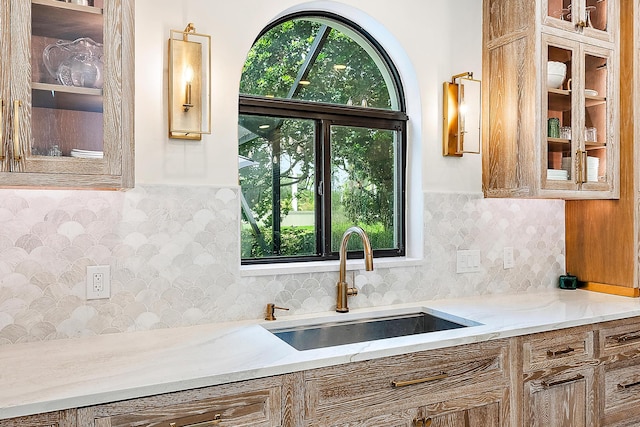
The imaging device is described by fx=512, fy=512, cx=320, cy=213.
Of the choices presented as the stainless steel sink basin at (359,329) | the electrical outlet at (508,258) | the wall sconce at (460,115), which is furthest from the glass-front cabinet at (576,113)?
the stainless steel sink basin at (359,329)

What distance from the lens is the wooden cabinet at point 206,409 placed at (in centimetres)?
137

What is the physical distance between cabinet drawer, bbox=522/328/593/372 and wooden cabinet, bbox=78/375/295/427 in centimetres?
107

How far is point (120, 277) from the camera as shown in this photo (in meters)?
1.95

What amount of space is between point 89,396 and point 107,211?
796 mm

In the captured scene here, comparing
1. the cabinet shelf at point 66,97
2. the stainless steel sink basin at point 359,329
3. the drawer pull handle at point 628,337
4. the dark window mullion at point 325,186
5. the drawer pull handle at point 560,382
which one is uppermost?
the cabinet shelf at point 66,97

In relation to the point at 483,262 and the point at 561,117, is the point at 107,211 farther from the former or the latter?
the point at 561,117

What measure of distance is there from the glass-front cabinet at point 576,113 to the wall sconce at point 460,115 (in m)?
0.33

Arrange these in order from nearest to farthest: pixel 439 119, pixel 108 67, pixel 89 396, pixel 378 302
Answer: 1. pixel 89 396
2. pixel 108 67
3. pixel 378 302
4. pixel 439 119

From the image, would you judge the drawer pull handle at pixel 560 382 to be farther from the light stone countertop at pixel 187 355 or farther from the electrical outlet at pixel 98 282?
the electrical outlet at pixel 98 282

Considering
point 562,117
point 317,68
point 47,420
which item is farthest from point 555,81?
point 47,420

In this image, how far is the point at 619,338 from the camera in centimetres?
233

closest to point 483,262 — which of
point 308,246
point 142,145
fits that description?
point 308,246

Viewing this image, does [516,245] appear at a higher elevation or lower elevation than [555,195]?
lower

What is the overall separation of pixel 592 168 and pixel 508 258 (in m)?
0.63
